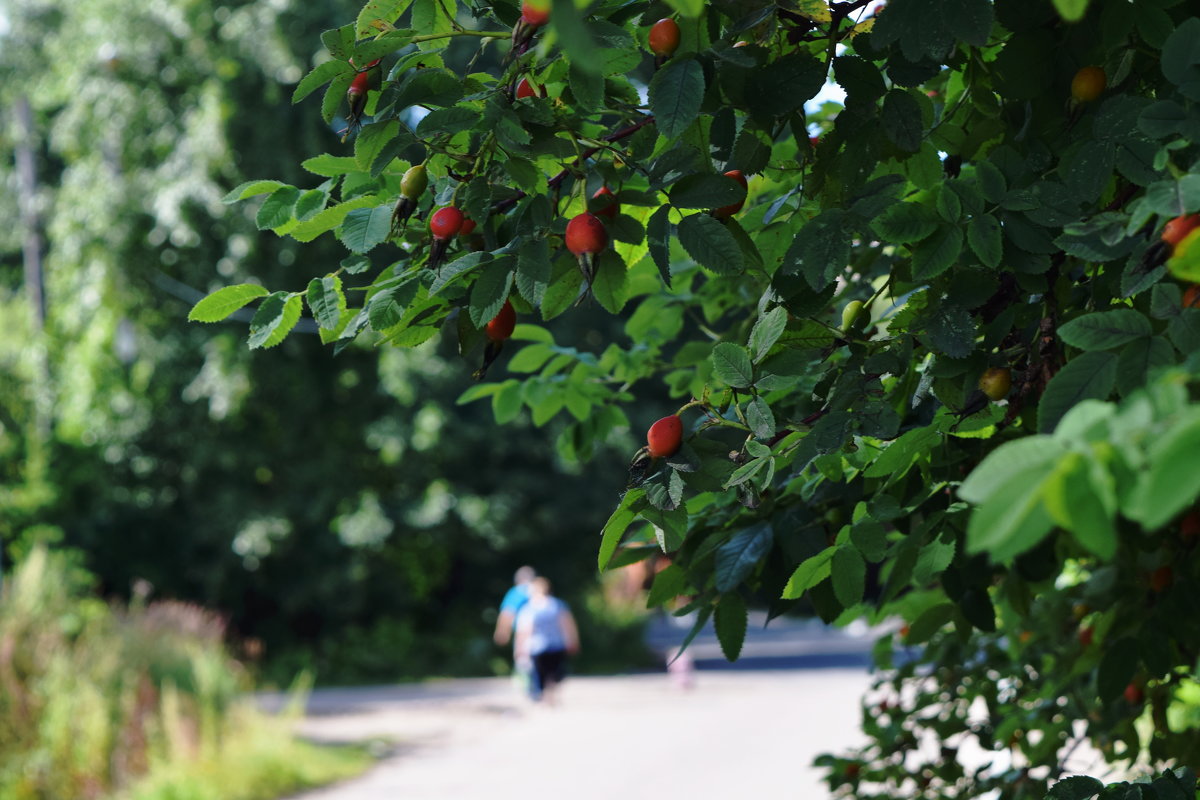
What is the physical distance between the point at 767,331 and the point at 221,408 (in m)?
16.1

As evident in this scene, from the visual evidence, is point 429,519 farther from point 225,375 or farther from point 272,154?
point 272,154

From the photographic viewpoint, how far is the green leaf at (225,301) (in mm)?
1765

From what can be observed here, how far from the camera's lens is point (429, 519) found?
17453 millimetres

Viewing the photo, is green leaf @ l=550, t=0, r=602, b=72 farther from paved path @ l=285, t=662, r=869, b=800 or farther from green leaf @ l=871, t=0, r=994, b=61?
paved path @ l=285, t=662, r=869, b=800

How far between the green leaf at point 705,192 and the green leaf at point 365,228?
0.39 metres

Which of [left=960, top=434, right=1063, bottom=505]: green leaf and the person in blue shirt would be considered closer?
[left=960, top=434, right=1063, bottom=505]: green leaf

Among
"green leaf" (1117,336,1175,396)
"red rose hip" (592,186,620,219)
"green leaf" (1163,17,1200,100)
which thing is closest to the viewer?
"green leaf" (1117,336,1175,396)

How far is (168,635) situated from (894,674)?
7671mm

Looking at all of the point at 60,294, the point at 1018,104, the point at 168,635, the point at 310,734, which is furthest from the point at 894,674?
the point at 60,294

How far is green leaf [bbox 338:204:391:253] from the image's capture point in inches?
64.5

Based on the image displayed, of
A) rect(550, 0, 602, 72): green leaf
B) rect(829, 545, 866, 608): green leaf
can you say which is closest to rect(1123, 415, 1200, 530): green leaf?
rect(550, 0, 602, 72): green leaf

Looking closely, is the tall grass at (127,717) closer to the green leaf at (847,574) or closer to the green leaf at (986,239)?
the green leaf at (847,574)

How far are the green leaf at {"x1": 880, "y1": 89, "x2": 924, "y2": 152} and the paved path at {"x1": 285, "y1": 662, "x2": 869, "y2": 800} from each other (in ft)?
21.1

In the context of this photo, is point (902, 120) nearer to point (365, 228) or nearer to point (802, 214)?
point (802, 214)
